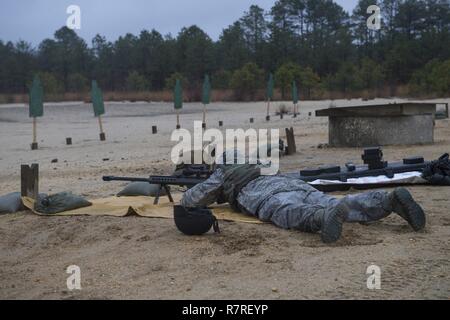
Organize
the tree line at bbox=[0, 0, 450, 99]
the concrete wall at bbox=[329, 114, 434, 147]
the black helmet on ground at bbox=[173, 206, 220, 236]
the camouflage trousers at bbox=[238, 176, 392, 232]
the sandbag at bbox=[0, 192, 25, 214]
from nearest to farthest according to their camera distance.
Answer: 1. the camouflage trousers at bbox=[238, 176, 392, 232]
2. the black helmet on ground at bbox=[173, 206, 220, 236]
3. the sandbag at bbox=[0, 192, 25, 214]
4. the concrete wall at bbox=[329, 114, 434, 147]
5. the tree line at bbox=[0, 0, 450, 99]

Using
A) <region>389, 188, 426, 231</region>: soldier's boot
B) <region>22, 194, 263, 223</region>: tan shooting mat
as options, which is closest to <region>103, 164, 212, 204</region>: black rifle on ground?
<region>22, 194, 263, 223</region>: tan shooting mat

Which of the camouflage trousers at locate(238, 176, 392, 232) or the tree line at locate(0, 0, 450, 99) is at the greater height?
the tree line at locate(0, 0, 450, 99)

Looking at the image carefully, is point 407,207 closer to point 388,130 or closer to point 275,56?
point 388,130

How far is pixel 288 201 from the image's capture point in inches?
238

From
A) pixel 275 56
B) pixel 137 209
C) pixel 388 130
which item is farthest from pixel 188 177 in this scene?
pixel 275 56

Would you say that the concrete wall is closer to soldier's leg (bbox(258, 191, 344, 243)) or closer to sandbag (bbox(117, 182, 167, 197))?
sandbag (bbox(117, 182, 167, 197))

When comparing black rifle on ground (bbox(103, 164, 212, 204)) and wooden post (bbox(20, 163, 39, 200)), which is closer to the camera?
black rifle on ground (bbox(103, 164, 212, 204))

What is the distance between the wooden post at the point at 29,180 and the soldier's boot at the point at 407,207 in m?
4.12

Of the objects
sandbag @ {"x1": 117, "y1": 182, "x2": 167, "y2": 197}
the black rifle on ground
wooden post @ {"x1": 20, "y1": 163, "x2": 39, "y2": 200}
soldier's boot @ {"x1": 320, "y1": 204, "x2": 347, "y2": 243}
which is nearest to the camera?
soldier's boot @ {"x1": 320, "y1": 204, "x2": 347, "y2": 243}

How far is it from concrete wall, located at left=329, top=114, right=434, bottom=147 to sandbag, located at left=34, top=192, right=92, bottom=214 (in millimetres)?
8335

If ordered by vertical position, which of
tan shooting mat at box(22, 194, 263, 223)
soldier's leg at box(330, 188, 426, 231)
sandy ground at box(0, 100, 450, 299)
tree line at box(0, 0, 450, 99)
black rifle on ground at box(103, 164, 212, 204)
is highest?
tree line at box(0, 0, 450, 99)

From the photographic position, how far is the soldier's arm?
21.0 feet

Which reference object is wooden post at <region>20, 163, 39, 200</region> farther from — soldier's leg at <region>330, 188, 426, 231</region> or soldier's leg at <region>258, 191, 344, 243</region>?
soldier's leg at <region>330, 188, 426, 231</region>

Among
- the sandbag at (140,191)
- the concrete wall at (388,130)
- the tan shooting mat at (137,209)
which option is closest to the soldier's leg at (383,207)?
the tan shooting mat at (137,209)
